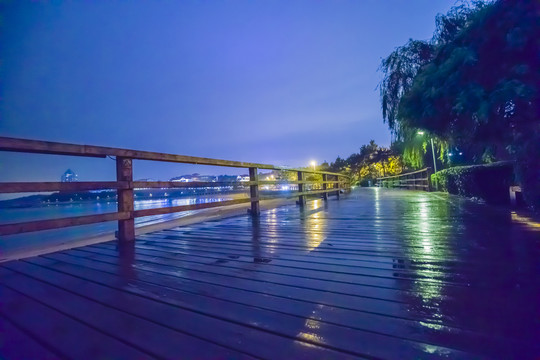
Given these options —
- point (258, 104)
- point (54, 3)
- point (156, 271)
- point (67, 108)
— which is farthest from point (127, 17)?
point (67, 108)

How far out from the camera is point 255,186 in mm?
4586

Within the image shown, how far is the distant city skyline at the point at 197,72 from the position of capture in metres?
21.9

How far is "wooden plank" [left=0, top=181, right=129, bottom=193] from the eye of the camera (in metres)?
1.92

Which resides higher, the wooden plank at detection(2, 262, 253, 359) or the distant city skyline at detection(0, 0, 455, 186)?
the distant city skyline at detection(0, 0, 455, 186)

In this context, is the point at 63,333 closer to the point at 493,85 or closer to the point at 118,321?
the point at 118,321

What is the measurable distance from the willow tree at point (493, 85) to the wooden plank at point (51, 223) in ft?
12.2

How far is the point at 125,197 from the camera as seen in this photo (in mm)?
2646

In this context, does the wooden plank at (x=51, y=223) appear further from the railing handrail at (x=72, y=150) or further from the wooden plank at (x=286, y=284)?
the railing handrail at (x=72, y=150)

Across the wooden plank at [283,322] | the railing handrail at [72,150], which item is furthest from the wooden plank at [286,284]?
the railing handrail at [72,150]

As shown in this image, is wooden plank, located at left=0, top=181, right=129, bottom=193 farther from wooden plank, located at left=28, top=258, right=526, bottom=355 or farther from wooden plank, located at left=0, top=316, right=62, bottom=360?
wooden plank, located at left=0, top=316, right=62, bottom=360

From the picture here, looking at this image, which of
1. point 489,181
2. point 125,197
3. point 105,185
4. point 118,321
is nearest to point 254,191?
point 125,197

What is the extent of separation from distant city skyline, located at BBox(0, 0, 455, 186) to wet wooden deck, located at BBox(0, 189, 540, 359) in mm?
1659

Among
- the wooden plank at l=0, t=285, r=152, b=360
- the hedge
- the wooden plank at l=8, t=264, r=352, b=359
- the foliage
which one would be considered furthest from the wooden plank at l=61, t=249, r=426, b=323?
the foliage

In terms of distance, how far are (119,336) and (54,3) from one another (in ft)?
79.0
